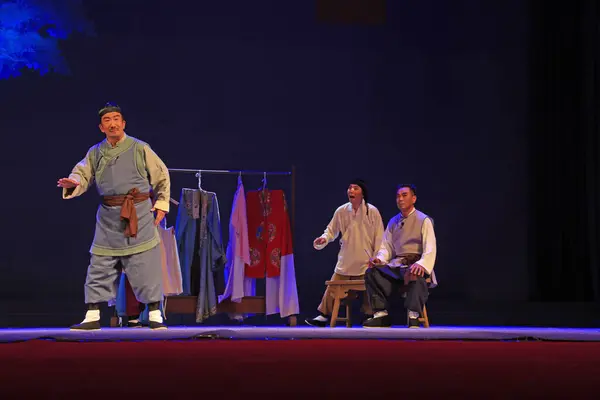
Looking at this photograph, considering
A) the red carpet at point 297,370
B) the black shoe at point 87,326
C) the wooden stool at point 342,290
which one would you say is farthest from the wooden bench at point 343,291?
the red carpet at point 297,370

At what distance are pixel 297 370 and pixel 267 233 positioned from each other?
12.7 feet

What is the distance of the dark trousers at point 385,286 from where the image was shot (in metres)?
6.05

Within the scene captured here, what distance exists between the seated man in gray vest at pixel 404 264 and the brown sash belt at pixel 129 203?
1713 mm

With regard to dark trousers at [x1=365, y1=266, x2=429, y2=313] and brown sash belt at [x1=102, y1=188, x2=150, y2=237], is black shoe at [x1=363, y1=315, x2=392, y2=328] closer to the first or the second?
dark trousers at [x1=365, y1=266, x2=429, y2=313]

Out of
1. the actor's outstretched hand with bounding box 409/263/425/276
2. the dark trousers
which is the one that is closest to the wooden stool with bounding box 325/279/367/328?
the dark trousers

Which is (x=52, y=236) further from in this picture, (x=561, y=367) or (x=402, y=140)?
(x=561, y=367)

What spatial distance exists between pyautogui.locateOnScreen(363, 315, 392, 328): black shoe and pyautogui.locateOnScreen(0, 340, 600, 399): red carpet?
6.63 ft

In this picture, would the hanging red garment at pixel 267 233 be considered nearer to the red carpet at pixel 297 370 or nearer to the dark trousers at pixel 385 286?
the dark trousers at pixel 385 286

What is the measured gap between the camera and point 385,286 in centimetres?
612

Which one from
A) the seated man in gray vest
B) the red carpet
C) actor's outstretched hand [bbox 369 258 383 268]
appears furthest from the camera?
actor's outstretched hand [bbox 369 258 383 268]

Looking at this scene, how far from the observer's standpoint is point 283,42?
24.5 ft

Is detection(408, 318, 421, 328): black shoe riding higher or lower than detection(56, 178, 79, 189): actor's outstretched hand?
lower

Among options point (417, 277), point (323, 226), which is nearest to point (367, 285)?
point (417, 277)

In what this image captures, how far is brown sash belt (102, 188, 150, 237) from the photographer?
17.4ft
